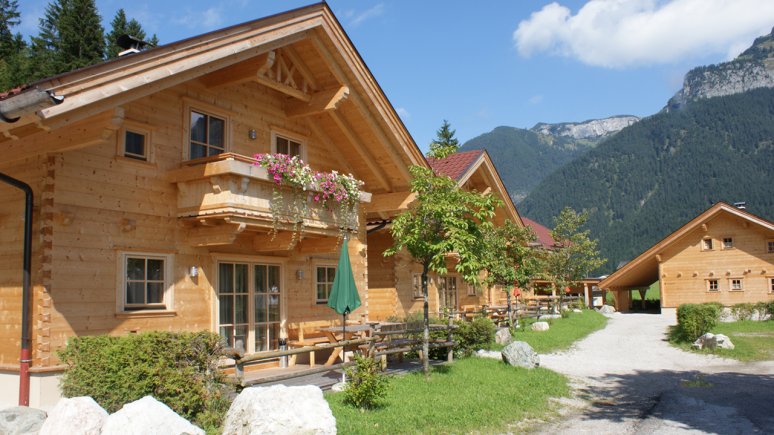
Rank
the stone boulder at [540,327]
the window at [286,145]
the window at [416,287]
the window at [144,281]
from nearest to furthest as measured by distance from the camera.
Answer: the window at [144,281]
the window at [286,145]
the window at [416,287]
the stone boulder at [540,327]

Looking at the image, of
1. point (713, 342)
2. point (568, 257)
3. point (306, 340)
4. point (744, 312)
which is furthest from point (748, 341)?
point (306, 340)

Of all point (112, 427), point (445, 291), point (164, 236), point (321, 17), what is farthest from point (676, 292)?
point (112, 427)

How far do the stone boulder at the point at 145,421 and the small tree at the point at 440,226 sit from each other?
665 cm

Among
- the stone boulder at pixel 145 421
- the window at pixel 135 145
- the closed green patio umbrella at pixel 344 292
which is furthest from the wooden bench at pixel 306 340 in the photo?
the stone boulder at pixel 145 421

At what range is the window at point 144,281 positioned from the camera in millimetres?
11250

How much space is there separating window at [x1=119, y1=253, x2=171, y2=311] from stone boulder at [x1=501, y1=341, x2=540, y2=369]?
8235 mm

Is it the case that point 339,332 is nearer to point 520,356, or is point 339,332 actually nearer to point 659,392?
point 520,356

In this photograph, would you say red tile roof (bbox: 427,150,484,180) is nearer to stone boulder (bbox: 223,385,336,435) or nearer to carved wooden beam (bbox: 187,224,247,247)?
carved wooden beam (bbox: 187,224,247,247)

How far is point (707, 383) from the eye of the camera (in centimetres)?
1530

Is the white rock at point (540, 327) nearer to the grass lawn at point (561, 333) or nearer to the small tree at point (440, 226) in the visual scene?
the grass lawn at point (561, 333)

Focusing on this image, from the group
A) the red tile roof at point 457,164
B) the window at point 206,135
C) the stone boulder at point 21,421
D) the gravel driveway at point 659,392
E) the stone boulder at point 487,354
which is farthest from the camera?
the red tile roof at point 457,164

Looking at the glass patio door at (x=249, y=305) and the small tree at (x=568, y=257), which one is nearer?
the glass patio door at (x=249, y=305)

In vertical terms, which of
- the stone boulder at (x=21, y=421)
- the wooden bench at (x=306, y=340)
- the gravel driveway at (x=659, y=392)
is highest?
the wooden bench at (x=306, y=340)

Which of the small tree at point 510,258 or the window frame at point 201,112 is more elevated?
the window frame at point 201,112
